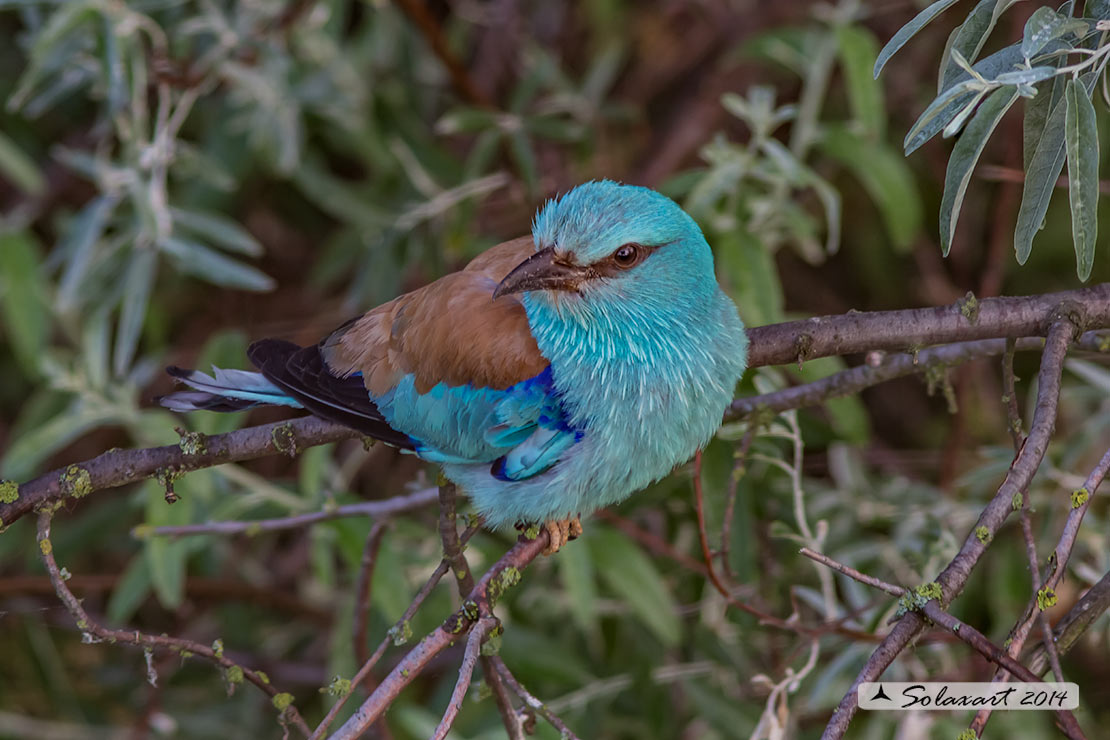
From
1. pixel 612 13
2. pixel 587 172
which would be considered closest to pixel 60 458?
pixel 587 172

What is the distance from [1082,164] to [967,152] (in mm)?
159

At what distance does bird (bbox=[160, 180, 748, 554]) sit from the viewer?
2000 millimetres

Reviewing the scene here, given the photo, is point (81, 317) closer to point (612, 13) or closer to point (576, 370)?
point (612, 13)

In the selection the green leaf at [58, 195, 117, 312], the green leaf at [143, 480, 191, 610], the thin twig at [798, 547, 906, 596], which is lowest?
the green leaf at [143, 480, 191, 610]

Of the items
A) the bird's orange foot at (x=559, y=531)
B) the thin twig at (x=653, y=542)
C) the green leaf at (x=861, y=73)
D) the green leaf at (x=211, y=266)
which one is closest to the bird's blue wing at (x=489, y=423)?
the bird's orange foot at (x=559, y=531)

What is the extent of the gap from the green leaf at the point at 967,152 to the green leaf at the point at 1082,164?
84 mm

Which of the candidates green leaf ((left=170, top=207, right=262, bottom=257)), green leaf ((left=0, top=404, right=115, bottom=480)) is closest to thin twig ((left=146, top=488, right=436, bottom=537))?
green leaf ((left=0, top=404, right=115, bottom=480))

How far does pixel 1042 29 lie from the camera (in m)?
1.55

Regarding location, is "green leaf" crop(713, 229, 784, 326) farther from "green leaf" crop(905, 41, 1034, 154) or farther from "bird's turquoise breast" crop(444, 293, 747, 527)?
"green leaf" crop(905, 41, 1034, 154)

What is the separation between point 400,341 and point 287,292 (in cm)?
256

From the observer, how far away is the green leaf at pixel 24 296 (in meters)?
3.25

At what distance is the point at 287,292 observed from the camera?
4.66 m

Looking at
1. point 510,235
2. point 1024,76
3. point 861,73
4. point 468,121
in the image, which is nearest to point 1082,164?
point 1024,76

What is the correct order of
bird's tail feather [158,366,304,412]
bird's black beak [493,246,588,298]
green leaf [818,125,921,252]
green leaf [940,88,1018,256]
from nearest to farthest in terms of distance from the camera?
green leaf [940,88,1018,256] → bird's black beak [493,246,588,298] → bird's tail feather [158,366,304,412] → green leaf [818,125,921,252]
